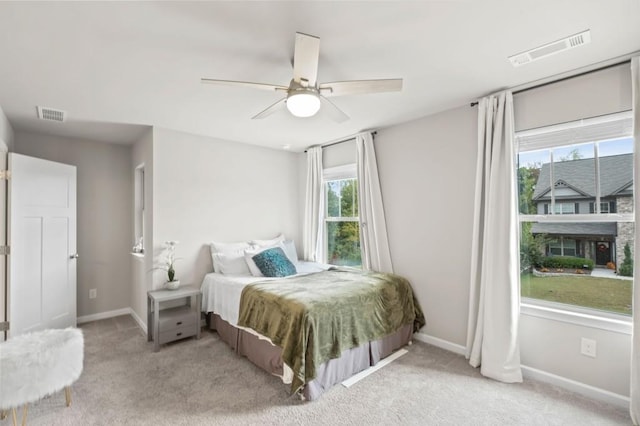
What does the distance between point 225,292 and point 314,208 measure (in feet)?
6.20

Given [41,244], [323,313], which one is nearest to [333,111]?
[323,313]

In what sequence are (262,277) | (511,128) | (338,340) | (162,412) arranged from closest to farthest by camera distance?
(162,412) < (338,340) < (511,128) < (262,277)

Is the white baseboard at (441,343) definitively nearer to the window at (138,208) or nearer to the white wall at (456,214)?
the white wall at (456,214)

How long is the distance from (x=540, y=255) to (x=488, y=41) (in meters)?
1.89

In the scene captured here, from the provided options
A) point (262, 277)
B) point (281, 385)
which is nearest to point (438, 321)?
point (281, 385)

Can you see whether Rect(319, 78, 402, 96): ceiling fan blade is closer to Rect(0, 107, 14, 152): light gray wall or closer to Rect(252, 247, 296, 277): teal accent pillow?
Rect(252, 247, 296, 277): teal accent pillow

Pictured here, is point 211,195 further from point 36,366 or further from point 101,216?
point 36,366

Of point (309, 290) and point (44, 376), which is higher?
point (309, 290)

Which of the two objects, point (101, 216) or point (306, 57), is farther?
point (101, 216)

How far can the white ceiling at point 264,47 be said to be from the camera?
5.15 feet

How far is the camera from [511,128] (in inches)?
99.4

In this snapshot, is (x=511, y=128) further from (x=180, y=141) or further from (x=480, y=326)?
(x=180, y=141)

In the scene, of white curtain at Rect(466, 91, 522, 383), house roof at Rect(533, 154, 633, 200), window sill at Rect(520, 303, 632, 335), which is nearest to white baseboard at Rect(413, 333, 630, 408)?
white curtain at Rect(466, 91, 522, 383)

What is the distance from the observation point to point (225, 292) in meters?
3.17
